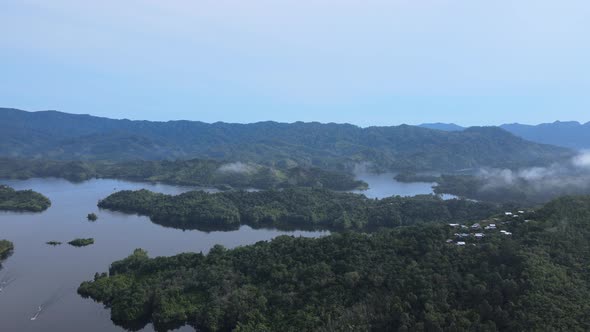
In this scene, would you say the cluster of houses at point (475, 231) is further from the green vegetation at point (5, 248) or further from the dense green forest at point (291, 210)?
the green vegetation at point (5, 248)

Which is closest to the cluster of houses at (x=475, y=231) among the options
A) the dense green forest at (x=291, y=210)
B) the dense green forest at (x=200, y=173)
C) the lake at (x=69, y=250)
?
the dense green forest at (x=291, y=210)

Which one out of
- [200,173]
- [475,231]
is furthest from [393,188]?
[475,231]

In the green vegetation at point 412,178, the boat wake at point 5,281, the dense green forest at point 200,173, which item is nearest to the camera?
the boat wake at point 5,281

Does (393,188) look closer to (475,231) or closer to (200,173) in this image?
(200,173)

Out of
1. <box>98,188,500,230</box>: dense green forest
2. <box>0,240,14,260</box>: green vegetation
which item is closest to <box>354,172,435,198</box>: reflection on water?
<box>98,188,500,230</box>: dense green forest

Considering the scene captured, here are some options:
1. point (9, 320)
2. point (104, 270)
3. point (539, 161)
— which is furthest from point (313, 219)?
point (539, 161)
